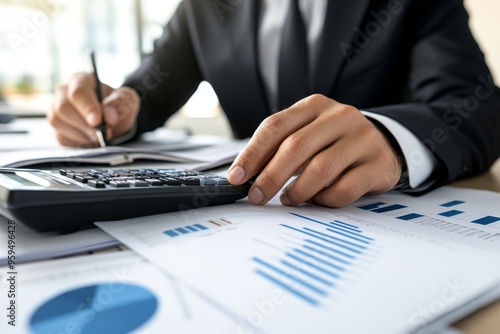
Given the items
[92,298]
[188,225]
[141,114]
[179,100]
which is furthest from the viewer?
[179,100]

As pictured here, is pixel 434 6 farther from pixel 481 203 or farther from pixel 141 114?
pixel 141 114

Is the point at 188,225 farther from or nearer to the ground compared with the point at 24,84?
nearer to the ground

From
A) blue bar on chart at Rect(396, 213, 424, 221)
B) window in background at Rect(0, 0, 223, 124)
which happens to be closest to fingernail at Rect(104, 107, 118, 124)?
blue bar on chart at Rect(396, 213, 424, 221)

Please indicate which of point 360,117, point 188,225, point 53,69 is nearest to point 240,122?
point 360,117

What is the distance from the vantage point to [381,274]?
0.80 ft

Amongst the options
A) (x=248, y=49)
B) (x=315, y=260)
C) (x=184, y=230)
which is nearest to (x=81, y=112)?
(x=248, y=49)

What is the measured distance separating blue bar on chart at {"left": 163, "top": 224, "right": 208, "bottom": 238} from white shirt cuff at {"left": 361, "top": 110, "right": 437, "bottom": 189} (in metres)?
0.26

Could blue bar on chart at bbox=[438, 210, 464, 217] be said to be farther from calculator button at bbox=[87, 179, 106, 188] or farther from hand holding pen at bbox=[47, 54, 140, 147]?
hand holding pen at bbox=[47, 54, 140, 147]

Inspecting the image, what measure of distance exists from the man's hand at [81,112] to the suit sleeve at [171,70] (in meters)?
0.33

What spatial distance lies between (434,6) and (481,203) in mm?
544

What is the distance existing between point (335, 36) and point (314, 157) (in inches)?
22.3

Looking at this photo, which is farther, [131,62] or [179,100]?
[131,62]

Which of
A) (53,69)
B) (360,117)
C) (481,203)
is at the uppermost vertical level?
(53,69)

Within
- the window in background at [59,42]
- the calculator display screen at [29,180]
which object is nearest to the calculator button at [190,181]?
the calculator display screen at [29,180]
